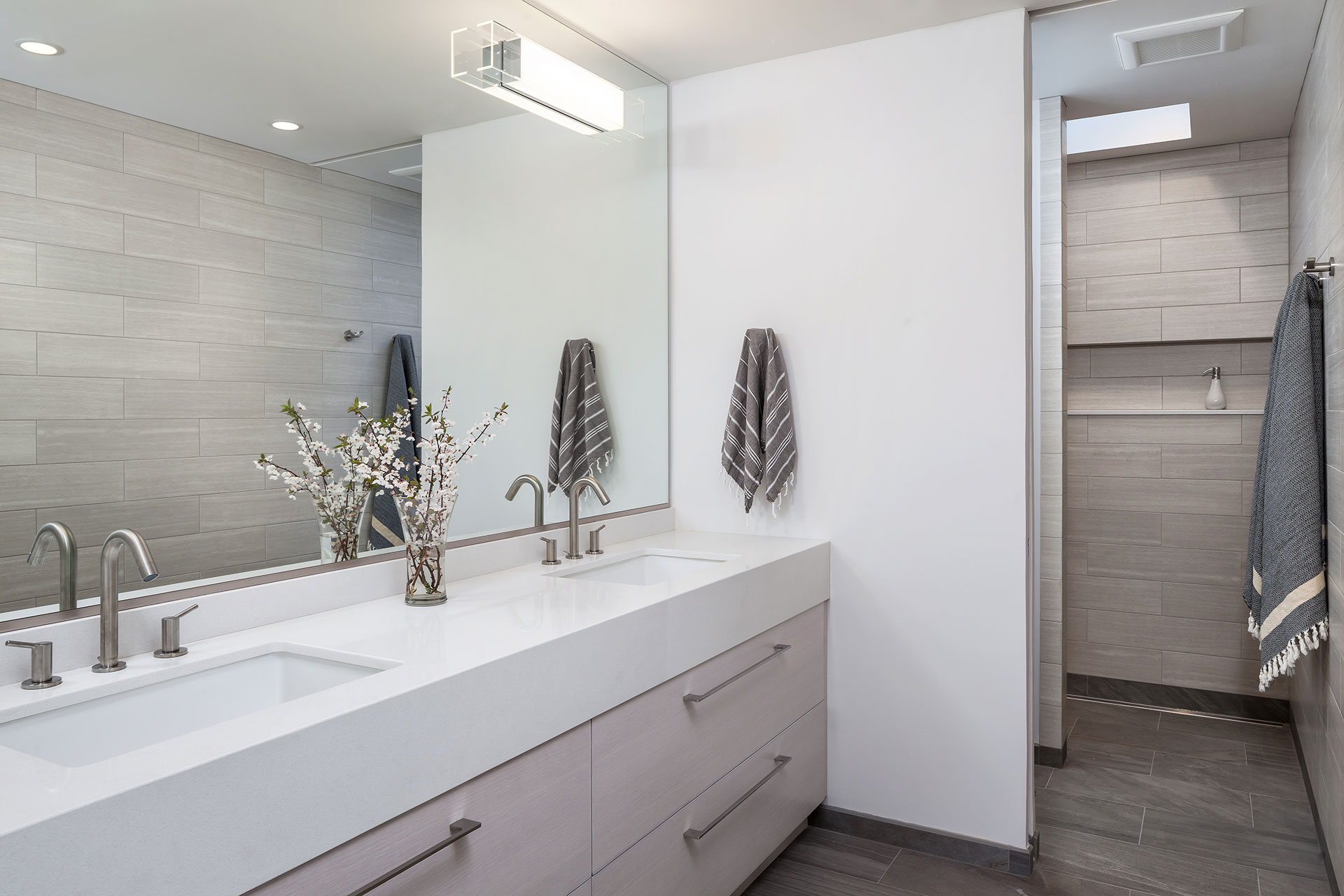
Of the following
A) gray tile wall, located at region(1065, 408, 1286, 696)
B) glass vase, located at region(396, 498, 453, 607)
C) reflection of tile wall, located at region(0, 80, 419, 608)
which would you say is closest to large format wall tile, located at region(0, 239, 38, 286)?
reflection of tile wall, located at region(0, 80, 419, 608)

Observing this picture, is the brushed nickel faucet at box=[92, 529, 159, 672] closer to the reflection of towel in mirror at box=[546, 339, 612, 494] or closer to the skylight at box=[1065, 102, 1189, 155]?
the reflection of towel in mirror at box=[546, 339, 612, 494]

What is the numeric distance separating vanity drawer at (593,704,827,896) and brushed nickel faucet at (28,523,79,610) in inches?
40.6

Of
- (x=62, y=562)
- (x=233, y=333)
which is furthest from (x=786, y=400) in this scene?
(x=62, y=562)

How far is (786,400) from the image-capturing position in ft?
8.99

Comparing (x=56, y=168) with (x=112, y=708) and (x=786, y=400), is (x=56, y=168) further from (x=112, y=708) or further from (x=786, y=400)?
(x=786, y=400)

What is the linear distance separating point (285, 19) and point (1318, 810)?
343 centimetres

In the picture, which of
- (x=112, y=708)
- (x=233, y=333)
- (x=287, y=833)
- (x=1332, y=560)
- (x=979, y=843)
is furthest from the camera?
(x=979, y=843)

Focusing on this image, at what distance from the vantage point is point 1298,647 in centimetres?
244

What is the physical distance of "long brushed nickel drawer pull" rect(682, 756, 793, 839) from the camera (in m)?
1.95

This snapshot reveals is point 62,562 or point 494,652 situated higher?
point 62,562

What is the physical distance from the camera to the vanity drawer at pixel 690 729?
1.70 m

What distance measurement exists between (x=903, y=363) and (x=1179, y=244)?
199 cm

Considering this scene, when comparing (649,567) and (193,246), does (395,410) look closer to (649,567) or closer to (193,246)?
(193,246)

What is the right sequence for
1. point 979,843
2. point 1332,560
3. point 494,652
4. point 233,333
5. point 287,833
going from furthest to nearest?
1. point 979,843
2. point 1332,560
3. point 233,333
4. point 494,652
5. point 287,833
